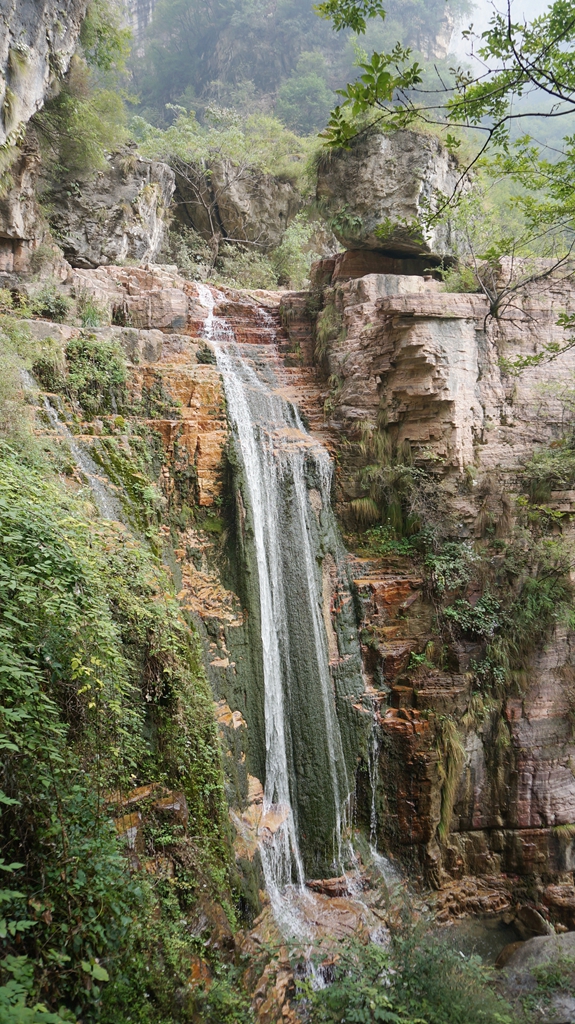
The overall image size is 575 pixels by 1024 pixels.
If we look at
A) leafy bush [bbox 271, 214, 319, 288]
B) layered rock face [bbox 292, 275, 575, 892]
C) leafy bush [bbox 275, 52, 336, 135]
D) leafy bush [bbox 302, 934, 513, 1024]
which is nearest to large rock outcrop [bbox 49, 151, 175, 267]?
leafy bush [bbox 271, 214, 319, 288]

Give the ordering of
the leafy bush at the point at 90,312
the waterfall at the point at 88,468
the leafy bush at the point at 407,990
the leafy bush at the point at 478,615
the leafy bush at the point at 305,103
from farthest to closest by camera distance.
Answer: the leafy bush at the point at 305,103 < the leafy bush at the point at 90,312 < the leafy bush at the point at 478,615 < the waterfall at the point at 88,468 < the leafy bush at the point at 407,990

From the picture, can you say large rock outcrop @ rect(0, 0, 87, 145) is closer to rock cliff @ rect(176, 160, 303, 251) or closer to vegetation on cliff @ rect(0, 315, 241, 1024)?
vegetation on cliff @ rect(0, 315, 241, 1024)

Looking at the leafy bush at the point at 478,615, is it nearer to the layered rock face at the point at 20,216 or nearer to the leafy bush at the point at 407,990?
the leafy bush at the point at 407,990

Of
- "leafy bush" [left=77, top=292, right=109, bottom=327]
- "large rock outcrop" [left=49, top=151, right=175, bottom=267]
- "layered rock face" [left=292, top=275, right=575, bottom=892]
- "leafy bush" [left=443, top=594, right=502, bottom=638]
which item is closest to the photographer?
"layered rock face" [left=292, top=275, right=575, bottom=892]

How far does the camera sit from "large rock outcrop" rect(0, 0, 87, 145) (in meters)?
7.54

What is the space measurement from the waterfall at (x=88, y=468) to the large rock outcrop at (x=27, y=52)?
13.7 ft

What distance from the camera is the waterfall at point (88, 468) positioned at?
6.70 m

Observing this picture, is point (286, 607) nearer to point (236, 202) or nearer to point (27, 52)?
point (27, 52)

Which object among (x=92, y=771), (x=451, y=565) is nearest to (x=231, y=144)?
(x=451, y=565)

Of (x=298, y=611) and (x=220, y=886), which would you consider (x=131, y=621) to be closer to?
(x=220, y=886)

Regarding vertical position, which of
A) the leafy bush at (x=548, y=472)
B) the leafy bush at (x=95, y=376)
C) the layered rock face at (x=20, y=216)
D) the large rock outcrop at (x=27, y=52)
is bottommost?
the leafy bush at (x=548, y=472)

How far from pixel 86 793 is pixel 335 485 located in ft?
22.4

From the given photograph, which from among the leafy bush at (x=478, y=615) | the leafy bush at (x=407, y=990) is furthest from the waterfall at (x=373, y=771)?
the leafy bush at (x=407, y=990)

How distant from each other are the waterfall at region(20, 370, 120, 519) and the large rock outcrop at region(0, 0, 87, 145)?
4176 millimetres
